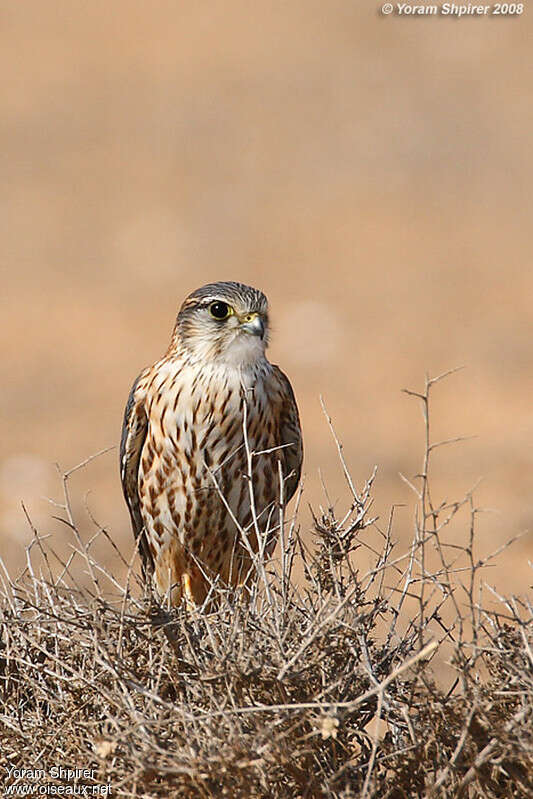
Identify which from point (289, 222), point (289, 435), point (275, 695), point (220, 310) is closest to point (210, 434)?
point (289, 435)

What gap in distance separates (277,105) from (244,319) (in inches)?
514

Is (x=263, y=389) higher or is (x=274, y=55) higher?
(x=274, y=55)

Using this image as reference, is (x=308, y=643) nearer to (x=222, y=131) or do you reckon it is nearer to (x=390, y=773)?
(x=390, y=773)

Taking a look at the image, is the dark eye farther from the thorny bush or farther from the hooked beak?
the thorny bush

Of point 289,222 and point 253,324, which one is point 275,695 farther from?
point 289,222

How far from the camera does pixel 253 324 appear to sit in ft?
16.3

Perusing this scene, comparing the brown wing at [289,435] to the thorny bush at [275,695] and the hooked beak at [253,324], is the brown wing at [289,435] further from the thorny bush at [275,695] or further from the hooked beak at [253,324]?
the thorny bush at [275,695]

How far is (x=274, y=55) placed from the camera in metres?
18.4

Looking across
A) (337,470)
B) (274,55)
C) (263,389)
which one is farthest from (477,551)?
(274,55)

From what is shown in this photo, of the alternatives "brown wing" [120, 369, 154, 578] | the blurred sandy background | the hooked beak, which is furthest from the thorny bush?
the blurred sandy background

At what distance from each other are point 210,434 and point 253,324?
1.50 ft

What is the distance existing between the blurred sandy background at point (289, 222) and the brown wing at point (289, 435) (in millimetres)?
2460

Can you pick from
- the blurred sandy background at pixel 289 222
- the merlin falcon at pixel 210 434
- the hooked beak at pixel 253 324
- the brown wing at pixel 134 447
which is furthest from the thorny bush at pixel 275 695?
the blurred sandy background at pixel 289 222

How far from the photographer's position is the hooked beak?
16.3 ft
